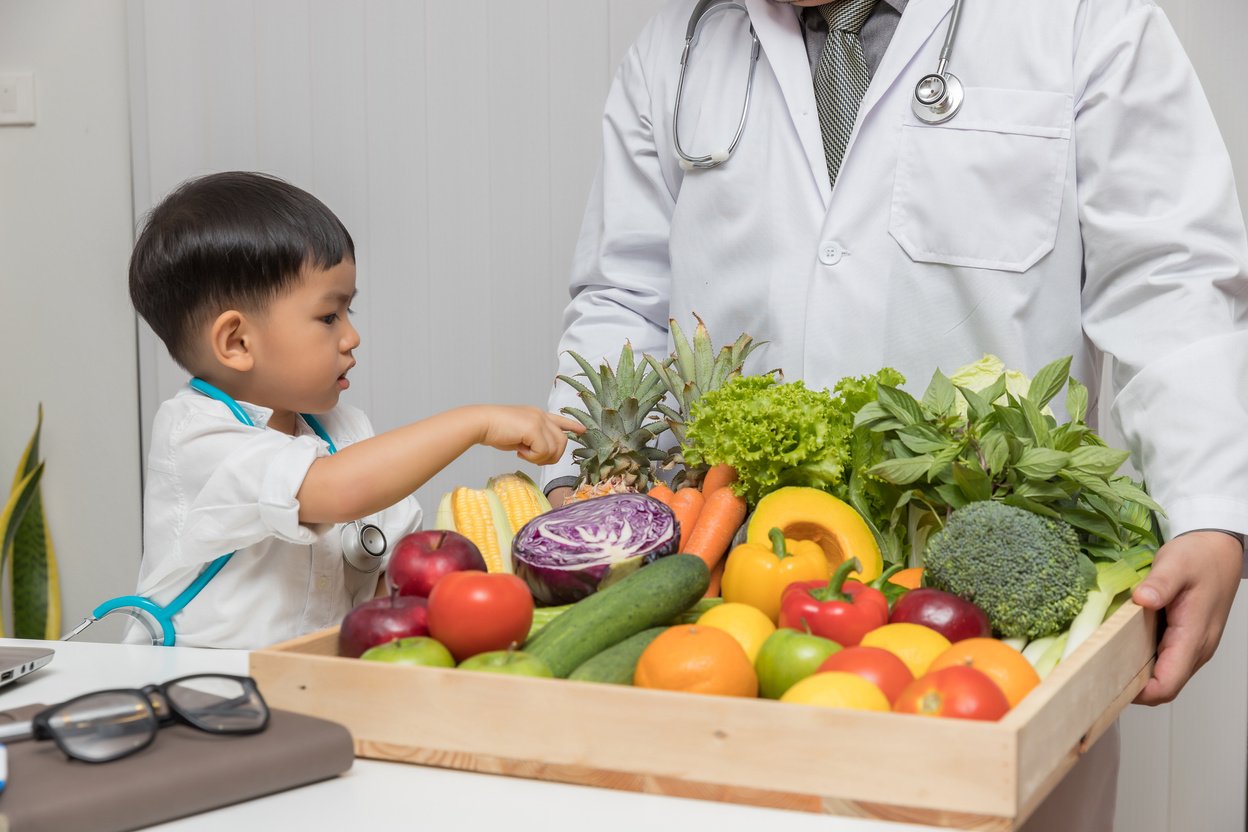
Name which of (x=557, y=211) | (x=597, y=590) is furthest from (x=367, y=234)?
(x=597, y=590)

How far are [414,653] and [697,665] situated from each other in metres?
0.24

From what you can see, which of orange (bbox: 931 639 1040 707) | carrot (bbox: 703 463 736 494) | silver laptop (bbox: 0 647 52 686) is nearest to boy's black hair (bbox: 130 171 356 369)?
silver laptop (bbox: 0 647 52 686)

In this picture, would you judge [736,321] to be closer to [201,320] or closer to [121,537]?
[201,320]

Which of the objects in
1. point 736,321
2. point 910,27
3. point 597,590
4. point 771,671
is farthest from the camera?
point 736,321

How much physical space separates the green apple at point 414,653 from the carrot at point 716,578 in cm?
40

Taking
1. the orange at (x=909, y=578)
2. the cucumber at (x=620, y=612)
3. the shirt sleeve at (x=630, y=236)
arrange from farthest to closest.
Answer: the shirt sleeve at (x=630, y=236) → the orange at (x=909, y=578) → the cucumber at (x=620, y=612)

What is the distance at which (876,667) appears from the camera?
94 centimetres

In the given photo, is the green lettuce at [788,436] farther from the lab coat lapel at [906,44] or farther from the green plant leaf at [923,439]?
the lab coat lapel at [906,44]

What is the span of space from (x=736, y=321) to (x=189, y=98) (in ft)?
6.24

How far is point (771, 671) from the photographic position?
100 cm

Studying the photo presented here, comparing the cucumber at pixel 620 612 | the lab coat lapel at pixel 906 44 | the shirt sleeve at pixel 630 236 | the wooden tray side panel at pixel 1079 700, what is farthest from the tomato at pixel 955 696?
the shirt sleeve at pixel 630 236

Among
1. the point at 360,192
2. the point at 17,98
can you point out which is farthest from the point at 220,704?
the point at 17,98

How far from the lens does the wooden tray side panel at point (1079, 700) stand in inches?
33.3

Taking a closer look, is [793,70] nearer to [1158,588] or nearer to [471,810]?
[1158,588]
